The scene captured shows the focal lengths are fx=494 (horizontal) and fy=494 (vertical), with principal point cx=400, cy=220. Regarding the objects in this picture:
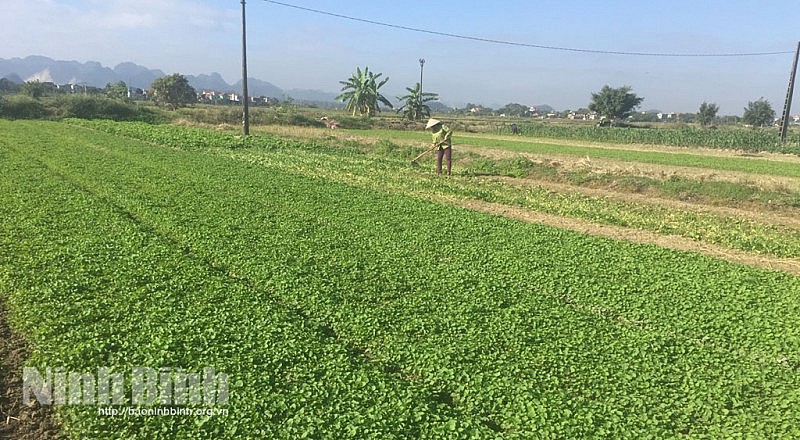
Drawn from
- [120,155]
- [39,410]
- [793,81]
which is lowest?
[39,410]

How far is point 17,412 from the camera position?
4.23 metres

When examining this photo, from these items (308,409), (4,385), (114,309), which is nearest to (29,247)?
(114,309)

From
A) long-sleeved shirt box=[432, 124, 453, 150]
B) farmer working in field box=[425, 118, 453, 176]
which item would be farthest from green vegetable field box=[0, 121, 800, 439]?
long-sleeved shirt box=[432, 124, 453, 150]

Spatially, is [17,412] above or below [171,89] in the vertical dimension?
below

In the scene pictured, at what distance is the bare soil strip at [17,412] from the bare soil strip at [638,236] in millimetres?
10173

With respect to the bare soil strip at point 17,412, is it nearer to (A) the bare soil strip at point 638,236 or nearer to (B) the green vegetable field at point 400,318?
(B) the green vegetable field at point 400,318

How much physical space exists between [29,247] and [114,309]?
335cm

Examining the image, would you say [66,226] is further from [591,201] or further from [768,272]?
[591,201]

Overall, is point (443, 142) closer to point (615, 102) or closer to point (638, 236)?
point (638, 236)

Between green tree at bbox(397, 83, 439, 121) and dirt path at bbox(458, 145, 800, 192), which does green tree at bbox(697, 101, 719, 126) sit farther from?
dirt path at bbox(458, 145, 800, 192)

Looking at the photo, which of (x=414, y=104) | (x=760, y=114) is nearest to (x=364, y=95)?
(x=414, y=104)

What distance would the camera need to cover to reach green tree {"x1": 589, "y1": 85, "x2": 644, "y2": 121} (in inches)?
2931

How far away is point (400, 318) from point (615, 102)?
78760mm

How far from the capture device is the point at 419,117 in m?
65.2
